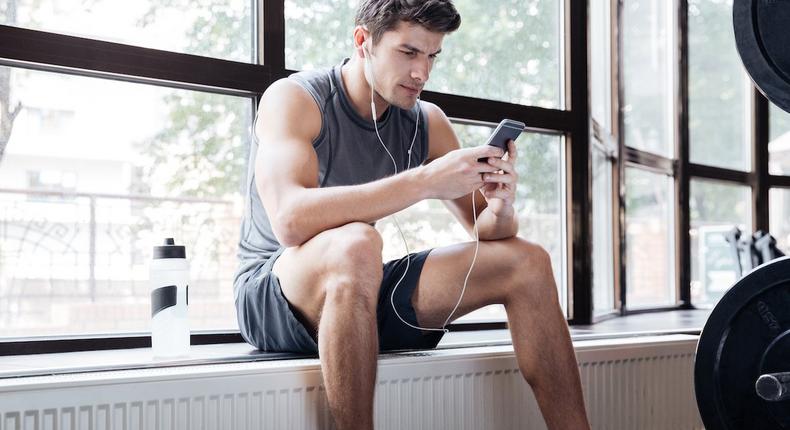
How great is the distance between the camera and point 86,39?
171cm

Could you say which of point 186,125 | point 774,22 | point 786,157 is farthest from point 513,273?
point 786,157

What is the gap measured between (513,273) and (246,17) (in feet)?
2.79

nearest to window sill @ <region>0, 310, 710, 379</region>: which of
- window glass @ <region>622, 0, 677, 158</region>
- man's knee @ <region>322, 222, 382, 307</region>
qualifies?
man's knee @ <region>322, 222, 382, 307</region>

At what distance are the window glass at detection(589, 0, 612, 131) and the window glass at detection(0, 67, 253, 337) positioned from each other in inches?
59.9

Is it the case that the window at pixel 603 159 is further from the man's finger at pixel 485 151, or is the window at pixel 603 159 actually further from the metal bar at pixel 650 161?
the man's finger at pixel 485 151

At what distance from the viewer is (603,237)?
3.17 m

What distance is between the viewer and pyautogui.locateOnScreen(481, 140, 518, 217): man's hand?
4.82 feet

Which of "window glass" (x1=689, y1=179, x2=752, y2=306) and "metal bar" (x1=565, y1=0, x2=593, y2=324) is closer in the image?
"metal bar" (x1=565, y1=0, x2=593, y2=324)

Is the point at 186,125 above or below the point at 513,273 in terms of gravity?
above

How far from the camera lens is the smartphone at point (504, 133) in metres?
1.44

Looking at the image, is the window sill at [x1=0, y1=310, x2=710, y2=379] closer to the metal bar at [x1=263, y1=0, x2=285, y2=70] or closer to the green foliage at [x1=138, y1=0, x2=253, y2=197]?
the green foliage at [x1=138, y1=0, x2=253, y2=197]

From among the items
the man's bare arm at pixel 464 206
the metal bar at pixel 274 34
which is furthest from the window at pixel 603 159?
the metal bar at pixel 274 34

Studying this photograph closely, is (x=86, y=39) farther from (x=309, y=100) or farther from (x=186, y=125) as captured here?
(x=309, y=100)

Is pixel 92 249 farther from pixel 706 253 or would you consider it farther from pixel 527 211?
pixel 706 253
